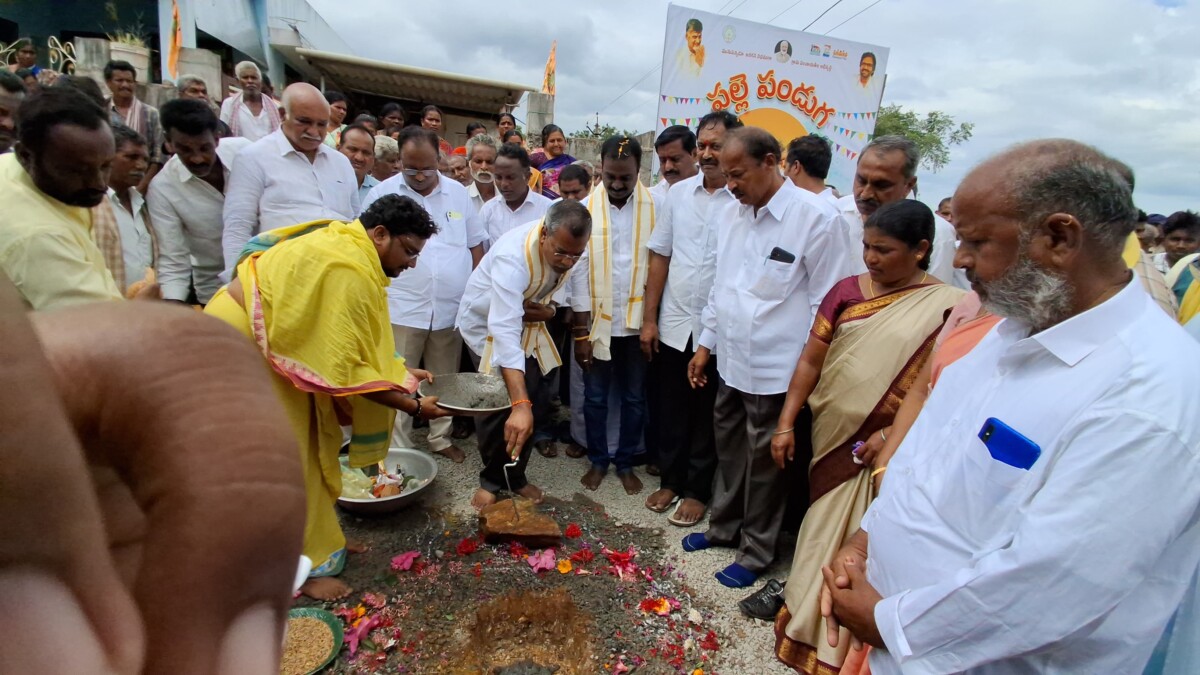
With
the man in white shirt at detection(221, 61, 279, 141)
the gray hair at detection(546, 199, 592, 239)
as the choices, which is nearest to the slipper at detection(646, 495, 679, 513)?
the gray hair at detection(546, 199, 592, 239)

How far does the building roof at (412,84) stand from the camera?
12.3 meters

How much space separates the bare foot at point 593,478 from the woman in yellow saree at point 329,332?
1641 mm

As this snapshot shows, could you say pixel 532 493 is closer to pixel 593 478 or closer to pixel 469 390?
pixel 593 478

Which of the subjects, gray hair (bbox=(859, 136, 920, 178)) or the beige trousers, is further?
the beige trousers

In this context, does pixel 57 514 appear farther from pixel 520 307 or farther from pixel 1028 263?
pixel 520 307

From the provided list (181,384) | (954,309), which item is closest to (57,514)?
(181,384)

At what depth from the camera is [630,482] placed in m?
4.51

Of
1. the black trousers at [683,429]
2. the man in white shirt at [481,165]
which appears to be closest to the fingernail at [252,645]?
the black trousers at [683,429]

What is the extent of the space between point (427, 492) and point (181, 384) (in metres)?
3.90

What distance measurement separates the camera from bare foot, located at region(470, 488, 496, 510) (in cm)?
400

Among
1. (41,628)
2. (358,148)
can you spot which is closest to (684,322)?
(358,148)

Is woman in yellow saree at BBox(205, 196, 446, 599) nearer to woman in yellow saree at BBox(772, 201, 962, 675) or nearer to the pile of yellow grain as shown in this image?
the pile of yellow grain

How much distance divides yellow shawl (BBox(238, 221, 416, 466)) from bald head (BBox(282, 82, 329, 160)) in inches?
53.6

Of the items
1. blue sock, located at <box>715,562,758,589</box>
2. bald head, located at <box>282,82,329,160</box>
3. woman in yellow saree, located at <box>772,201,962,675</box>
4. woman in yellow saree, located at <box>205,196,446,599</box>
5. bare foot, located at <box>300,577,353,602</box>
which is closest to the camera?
woman in yellow saree, located at <box>772,201,962,675</box>
